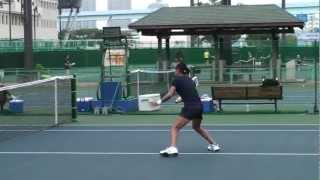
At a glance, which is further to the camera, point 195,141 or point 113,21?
point 113,21

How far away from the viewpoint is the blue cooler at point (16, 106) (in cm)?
2159

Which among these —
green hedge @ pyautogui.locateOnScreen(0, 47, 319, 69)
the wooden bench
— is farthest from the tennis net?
green hedge @ pyautogui.locateOnScreen(0, 47, 319, 69)

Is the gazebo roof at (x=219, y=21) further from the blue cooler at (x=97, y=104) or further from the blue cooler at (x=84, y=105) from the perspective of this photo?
the blue cooler at (x=97, y=104)

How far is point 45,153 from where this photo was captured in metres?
13.2

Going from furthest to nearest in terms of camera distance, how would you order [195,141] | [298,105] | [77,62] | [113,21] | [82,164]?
[113,21]
[77,62]
[298,105]
[195,141]
[82,164]

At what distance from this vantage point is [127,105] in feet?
73.5

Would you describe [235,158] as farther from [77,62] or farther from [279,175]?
[77,62]

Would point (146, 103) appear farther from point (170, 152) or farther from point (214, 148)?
point (170, 152)

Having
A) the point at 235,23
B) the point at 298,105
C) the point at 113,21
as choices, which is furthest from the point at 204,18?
the point at 113,21

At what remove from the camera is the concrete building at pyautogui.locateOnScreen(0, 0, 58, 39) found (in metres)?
116

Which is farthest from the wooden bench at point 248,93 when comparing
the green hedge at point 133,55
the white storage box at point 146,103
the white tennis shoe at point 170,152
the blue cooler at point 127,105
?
the green hedge at point 133,55

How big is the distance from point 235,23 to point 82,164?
82.7ft

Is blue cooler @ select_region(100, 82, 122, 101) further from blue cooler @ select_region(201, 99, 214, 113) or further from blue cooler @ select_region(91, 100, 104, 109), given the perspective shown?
blue cooler @ select_region(201, 99, 214, 113)

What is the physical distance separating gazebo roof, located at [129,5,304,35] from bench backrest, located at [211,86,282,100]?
1390cm
